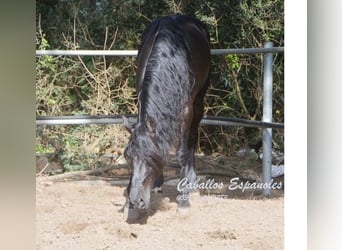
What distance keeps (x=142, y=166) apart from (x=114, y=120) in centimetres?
44

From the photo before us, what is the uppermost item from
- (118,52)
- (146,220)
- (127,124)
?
(118,52)

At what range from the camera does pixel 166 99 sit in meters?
3.54

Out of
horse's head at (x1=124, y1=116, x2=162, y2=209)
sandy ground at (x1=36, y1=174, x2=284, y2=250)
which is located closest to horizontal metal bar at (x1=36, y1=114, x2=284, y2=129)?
horse's head at (x1=124, y1=116, x2=162, y2=209)

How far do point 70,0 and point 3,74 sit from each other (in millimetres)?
794

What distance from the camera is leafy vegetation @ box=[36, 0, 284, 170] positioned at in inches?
141

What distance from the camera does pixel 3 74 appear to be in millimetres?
3674

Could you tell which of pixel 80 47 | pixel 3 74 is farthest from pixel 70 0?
pixel 3 74

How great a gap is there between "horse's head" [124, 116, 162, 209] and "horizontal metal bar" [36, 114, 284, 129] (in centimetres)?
21

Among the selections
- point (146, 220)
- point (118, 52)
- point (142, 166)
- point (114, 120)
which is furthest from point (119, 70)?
Answer: point (146, 220)

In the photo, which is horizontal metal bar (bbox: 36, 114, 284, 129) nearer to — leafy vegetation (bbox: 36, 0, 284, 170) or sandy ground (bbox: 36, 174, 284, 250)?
leafy vegetation (bbox: 36, 0, 284, 170)

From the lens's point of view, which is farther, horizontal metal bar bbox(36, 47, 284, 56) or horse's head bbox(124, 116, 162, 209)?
horizontal metal bar bbox(36, 47, 284, 56)

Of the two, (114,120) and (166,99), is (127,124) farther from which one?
(166,99)

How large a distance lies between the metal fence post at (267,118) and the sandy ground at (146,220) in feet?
0.56

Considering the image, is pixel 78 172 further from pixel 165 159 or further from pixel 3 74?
pixel 3 74
